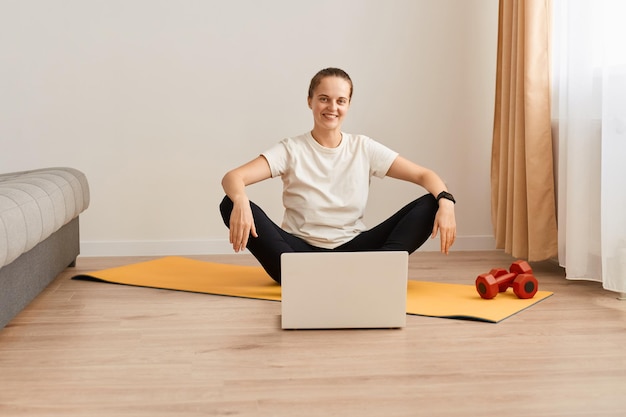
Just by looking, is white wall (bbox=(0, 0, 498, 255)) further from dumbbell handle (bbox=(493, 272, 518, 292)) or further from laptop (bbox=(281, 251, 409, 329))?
laptop (bbox=(281, 251, 409, 329))

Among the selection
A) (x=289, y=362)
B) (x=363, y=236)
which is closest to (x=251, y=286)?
(x=363, y=236)

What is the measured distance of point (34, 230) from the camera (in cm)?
244

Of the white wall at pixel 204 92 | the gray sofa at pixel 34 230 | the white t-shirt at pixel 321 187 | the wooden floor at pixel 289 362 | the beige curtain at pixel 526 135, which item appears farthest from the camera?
the white wall at pixel 204 92

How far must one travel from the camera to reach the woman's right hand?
2.57 metres

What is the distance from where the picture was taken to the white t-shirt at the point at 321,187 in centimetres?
293

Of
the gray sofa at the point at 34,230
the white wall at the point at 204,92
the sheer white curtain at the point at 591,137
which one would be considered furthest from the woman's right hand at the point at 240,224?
the white wall at the point at 204,92

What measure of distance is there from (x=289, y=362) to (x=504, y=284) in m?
1.07

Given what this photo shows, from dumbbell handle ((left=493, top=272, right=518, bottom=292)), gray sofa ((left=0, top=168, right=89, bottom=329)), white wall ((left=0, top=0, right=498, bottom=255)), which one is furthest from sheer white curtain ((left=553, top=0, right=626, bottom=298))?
gray sofa ((left=0, top=168, right=89, bottom=329))

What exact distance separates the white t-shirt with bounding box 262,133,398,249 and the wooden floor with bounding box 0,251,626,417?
366 mm

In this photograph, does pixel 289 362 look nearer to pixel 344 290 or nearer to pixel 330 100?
pixel 344 290

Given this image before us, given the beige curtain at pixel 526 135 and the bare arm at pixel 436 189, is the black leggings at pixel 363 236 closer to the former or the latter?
the bare arm at pixel 436 189

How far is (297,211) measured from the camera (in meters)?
2.97

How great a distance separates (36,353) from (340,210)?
47.8 inches

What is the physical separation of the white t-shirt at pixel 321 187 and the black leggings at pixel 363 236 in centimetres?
5
